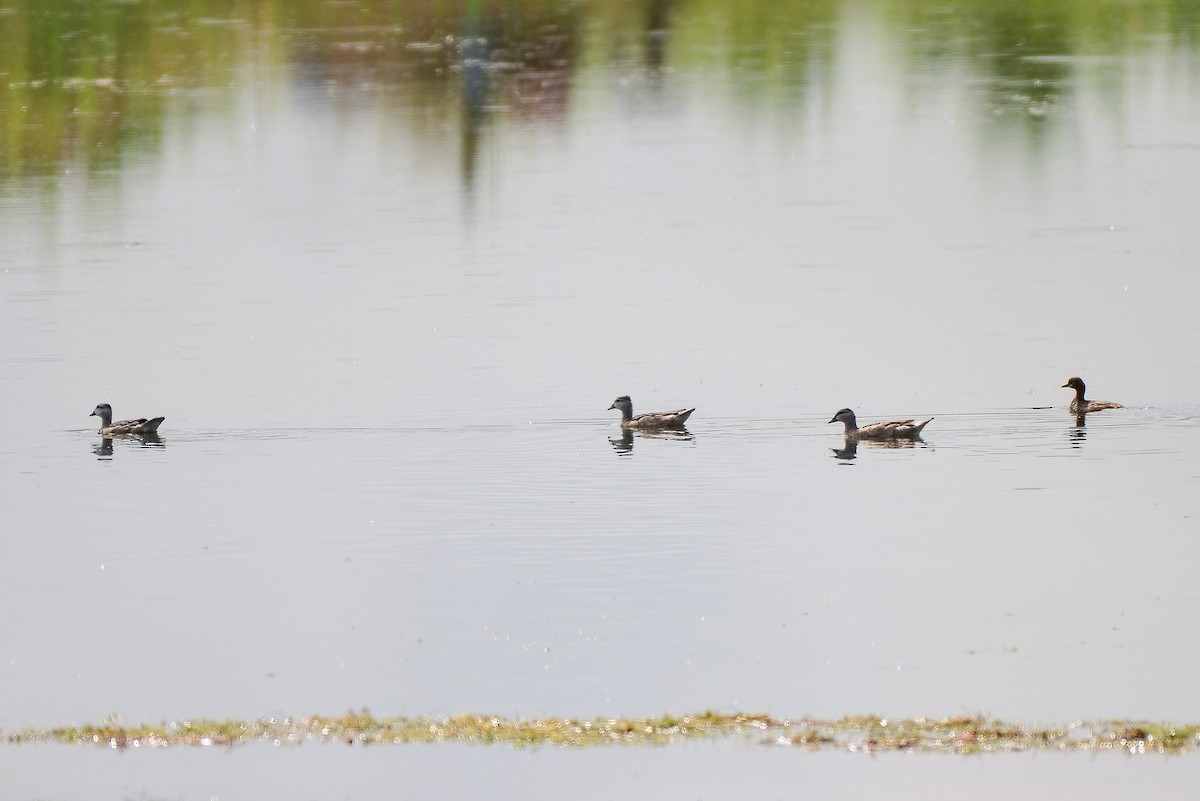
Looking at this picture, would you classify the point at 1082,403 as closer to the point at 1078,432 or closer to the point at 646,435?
the point at 1078,432

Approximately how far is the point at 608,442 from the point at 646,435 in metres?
0.63

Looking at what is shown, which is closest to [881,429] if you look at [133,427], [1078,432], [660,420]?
[1078,432]

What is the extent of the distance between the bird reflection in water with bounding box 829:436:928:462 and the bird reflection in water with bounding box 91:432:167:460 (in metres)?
9.05

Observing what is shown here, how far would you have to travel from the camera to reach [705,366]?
33344 millimetres

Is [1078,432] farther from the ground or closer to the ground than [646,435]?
farther from the ground

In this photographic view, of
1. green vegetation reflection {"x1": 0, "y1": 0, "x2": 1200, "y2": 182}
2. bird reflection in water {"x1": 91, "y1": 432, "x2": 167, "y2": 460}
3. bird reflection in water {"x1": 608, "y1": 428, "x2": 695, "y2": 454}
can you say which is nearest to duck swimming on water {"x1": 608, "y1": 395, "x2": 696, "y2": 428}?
bird reflection in water {"x1": 608, "y1": 428, "x2": 695, "y2": 454}

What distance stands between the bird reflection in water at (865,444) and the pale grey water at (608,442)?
0.17 metres

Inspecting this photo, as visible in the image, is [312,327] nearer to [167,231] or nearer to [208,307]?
[208,307]

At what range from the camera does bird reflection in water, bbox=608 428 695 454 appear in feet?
94.6

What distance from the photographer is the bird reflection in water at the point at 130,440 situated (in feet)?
96.5

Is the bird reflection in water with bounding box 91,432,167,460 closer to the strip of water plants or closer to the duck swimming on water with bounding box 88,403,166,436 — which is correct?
the duck swimming on water with bounding box 88,403,166,436

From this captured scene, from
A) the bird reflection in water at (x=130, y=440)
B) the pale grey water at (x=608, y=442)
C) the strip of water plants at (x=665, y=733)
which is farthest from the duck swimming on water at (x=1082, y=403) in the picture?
the strip of water plants at (x=665, y=733)

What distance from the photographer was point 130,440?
29.7 metres

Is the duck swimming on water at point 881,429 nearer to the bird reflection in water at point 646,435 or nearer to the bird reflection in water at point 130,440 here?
the bird reflection in water at point 646,435
